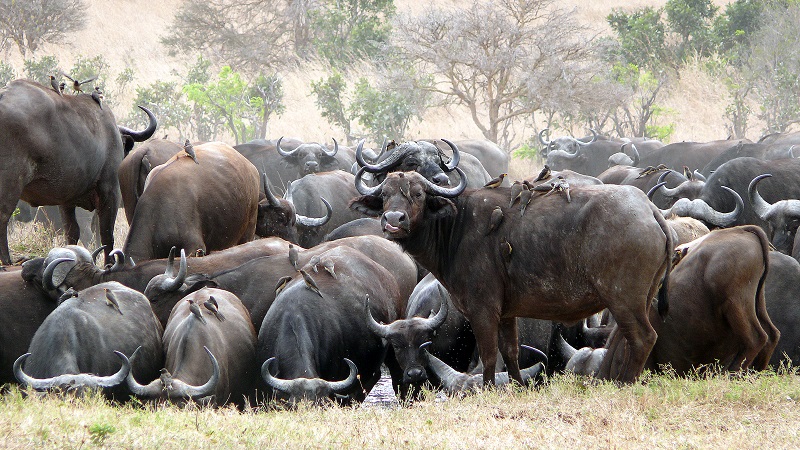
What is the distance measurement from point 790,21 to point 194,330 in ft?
107

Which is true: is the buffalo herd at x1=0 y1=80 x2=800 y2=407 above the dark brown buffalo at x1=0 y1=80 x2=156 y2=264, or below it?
below

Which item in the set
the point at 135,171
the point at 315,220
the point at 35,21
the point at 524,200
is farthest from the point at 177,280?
the point at 35,21

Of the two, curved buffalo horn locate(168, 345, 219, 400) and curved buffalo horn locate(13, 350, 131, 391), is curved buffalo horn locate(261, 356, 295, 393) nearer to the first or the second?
curved buffalo horn locate(168, 345, 219, 400)

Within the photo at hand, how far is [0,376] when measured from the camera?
8.85 m

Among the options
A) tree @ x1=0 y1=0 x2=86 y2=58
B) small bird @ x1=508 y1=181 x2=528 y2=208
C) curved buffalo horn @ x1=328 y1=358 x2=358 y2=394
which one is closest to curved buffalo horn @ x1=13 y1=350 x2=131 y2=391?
curved buffalo horn @ x1=328 y1=358 x2=358 y2=394

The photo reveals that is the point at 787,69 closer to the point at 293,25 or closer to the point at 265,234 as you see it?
the point at 293,25

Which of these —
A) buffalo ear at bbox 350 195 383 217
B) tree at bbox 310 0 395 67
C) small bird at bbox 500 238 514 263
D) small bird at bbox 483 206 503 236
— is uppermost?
tree at bbox 310 0 395 67

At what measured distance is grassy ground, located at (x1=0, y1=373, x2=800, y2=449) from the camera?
600 centimetres

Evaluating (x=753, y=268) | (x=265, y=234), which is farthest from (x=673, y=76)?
(x=753, y=268)

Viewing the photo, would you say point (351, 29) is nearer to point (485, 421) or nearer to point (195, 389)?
point (195, 389)

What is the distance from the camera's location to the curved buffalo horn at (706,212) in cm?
1271

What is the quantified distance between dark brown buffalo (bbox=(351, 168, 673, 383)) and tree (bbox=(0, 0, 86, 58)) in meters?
27.2

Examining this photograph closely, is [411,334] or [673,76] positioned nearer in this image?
[411,334]

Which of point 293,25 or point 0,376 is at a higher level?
point 293,25
